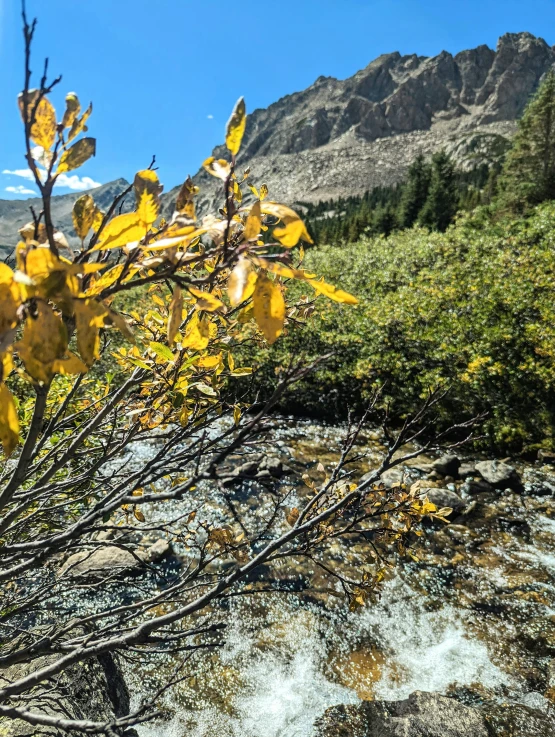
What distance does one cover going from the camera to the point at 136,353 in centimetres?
194

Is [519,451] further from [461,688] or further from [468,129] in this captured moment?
[468,129]

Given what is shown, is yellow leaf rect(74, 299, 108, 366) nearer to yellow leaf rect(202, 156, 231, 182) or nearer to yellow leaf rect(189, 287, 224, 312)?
yellow leaf rect(189, 287, 224, 312)

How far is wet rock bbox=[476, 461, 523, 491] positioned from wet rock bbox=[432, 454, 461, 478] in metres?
0.46

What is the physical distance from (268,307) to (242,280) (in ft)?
0.23

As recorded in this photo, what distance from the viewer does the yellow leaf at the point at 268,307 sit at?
74cm

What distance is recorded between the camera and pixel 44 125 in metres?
0.76

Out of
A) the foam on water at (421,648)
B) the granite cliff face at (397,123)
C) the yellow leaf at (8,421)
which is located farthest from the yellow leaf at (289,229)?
the granite cliff face at (397,123)

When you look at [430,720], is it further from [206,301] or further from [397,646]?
[206,301]

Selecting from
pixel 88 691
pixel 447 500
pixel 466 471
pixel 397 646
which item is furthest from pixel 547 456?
pixel 88 691

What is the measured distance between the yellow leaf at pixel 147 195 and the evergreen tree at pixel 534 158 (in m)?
32.5

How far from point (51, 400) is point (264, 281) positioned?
2924 mm

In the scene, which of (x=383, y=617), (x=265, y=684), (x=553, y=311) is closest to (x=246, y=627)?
(x=265, y=684)

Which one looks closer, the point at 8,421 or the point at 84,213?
the point at 8,421

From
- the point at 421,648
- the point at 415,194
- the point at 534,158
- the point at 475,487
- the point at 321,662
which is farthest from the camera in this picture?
the point at 415,194
